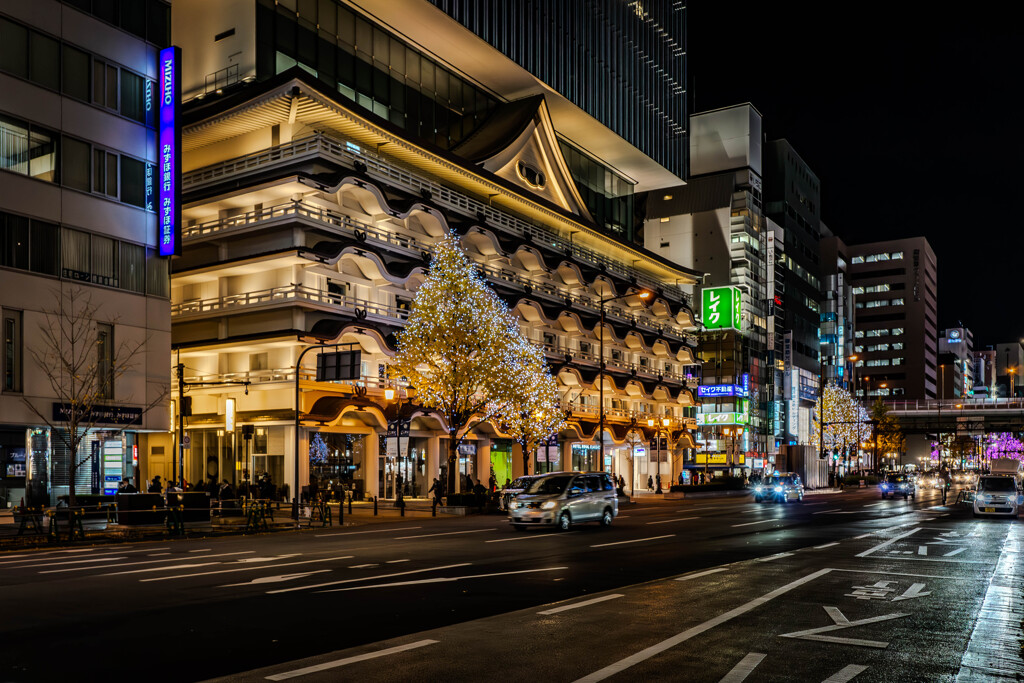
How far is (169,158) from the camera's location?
39.3 metres

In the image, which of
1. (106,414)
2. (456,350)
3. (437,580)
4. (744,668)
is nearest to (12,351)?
(106,414)

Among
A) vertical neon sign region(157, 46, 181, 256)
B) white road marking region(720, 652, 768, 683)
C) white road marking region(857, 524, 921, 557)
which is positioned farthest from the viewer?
vertical neon sign region(157, 46, 181, 256)

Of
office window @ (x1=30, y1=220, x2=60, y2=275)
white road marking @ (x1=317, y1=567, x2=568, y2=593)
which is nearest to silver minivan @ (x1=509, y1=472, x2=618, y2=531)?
white road marking @ (x1=317, y1=567, x2=568, y2=593)

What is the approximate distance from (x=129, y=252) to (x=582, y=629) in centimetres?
3300

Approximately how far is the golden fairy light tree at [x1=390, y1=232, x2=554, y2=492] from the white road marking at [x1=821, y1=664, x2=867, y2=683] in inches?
1357

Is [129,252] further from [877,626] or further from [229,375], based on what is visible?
[877,626]

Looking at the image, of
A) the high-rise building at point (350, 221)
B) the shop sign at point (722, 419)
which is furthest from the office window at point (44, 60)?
the shop sign at point (722, 419)

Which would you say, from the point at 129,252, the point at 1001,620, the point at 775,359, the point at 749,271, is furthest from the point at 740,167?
the point at 1001,620

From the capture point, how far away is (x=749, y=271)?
10388 cm

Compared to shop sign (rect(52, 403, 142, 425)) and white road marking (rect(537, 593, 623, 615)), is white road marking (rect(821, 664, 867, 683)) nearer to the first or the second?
white road marking (rect(537, 593, 623, 615))

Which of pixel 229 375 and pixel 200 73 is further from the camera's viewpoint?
pixel 200 73

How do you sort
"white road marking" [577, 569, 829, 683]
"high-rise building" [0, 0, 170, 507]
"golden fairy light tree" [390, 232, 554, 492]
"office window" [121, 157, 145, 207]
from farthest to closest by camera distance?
"golden fairy light tree" [390, 232, 554, 492], "office window" [121, 157, 145, 207], "high-rise building" [0, 0, 170, 507], "white road marking" [577, 569, 829, 683]

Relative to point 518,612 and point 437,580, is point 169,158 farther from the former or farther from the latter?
point 518,612

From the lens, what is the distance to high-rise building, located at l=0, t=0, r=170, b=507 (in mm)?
34219
